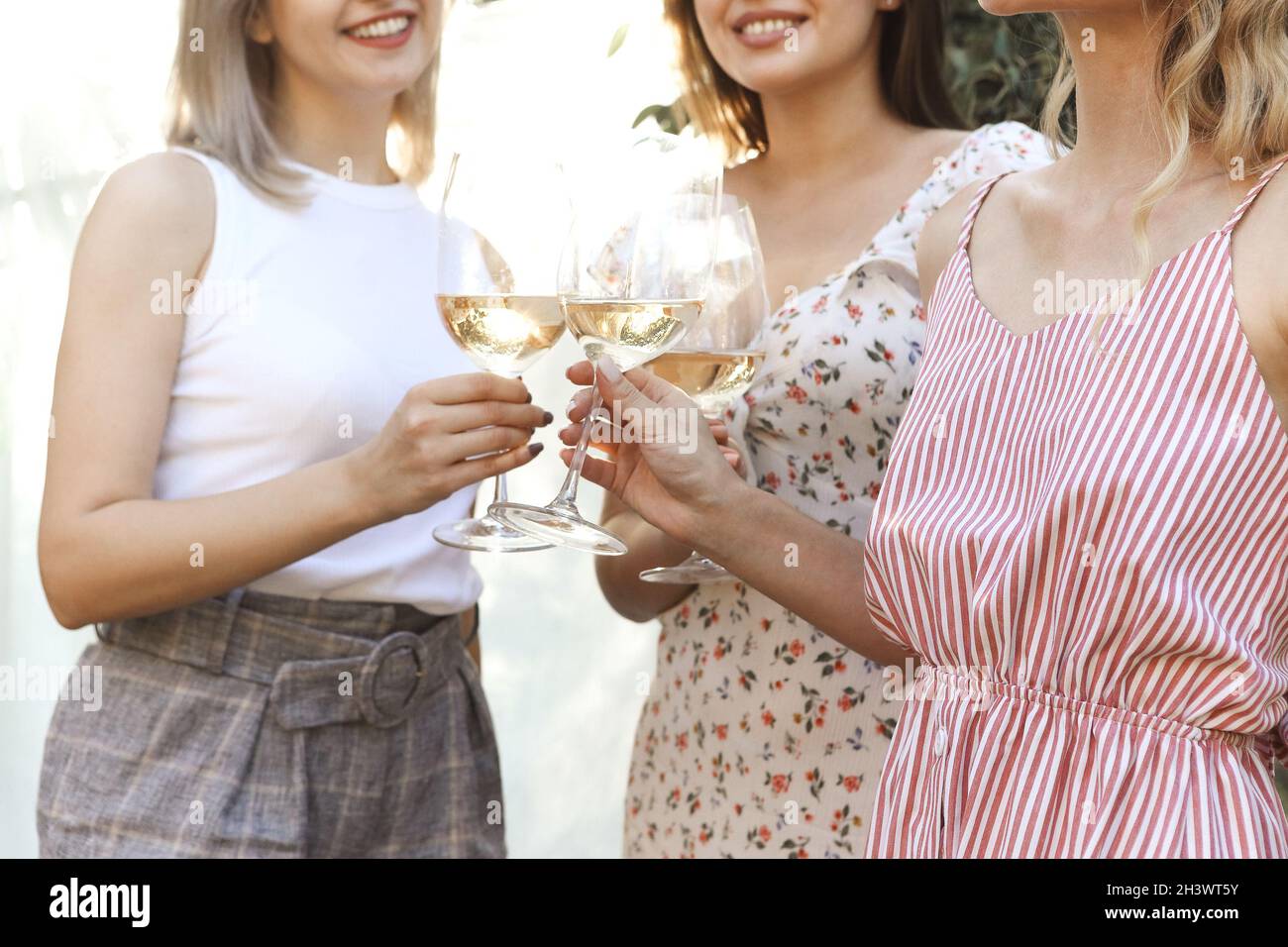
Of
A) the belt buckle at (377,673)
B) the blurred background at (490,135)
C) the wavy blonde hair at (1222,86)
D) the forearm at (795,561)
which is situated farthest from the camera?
the blurred background at (490,135)

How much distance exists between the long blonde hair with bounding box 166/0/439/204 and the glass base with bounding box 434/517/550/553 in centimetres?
58

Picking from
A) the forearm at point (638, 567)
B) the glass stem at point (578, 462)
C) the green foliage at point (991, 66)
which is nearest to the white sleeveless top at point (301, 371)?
the forearm at point (638, 567)

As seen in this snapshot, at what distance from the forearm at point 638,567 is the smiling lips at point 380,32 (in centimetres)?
71

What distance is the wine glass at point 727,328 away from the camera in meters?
1.57

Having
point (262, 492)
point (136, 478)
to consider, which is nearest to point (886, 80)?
point (262, 492)

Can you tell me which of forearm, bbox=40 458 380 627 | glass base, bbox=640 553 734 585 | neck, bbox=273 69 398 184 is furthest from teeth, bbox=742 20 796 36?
forearm, bbox=40 458 380 627

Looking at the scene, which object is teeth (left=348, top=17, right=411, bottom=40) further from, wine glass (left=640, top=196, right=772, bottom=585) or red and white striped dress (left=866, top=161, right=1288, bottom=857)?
Answer: red and white striped dress (left=866, top=161, right=1288, bottom=857)

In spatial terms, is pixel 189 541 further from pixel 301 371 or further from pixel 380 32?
pixel 380 32

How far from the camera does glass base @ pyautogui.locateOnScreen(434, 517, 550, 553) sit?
1.45 meters

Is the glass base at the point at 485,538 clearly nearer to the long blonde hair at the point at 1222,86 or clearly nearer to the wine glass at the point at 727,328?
the wine glass at the point at 727,328

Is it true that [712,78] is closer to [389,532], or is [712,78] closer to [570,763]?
[389,532]

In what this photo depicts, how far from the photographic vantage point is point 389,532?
6.04ft

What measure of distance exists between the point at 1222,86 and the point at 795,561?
2.15ft

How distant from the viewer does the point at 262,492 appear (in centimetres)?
165
